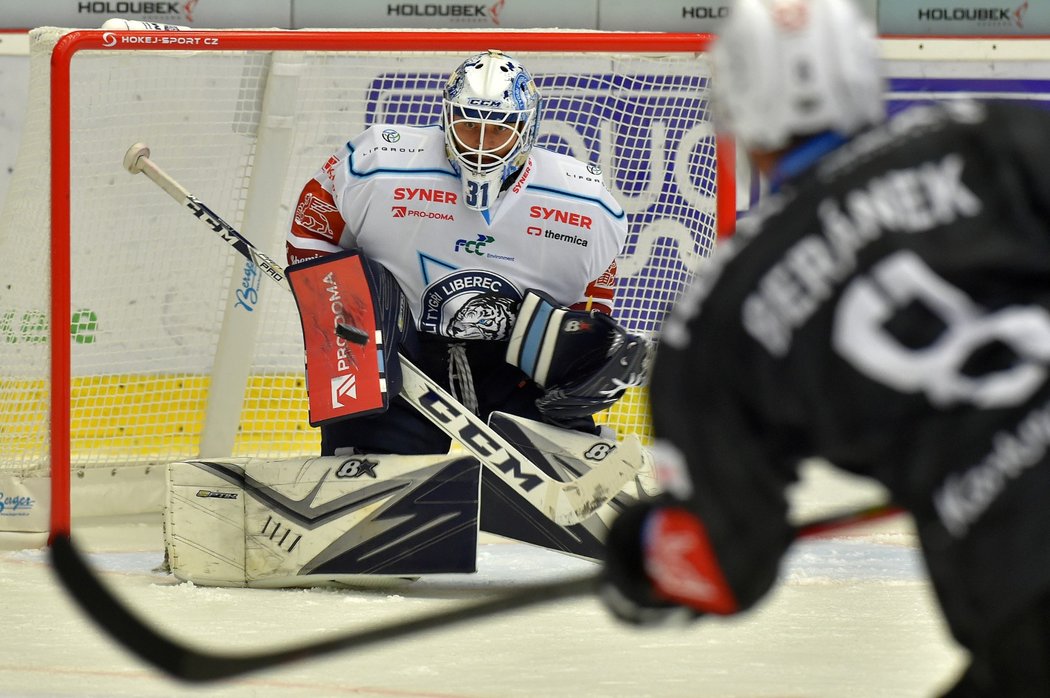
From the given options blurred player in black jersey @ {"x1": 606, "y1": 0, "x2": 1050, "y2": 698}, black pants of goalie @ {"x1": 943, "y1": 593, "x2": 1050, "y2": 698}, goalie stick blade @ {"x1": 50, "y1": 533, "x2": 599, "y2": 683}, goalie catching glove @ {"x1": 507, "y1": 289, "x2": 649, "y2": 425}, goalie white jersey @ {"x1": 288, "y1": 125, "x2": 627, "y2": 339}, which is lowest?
goalie catching glove @ {"x1": 507, "y1": 289, "x2": 649, "y2": 425}

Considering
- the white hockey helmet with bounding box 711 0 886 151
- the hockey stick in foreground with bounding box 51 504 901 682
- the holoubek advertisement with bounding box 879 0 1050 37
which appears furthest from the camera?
the holoubek advertisement with bounding box 879 0 1050 37

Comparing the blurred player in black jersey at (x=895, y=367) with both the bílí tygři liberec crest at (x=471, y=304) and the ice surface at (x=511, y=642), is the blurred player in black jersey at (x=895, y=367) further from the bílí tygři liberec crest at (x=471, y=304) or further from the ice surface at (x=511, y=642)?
the bílí tygři liberec crest at (x=471, y=304)

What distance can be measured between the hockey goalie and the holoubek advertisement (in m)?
2.71

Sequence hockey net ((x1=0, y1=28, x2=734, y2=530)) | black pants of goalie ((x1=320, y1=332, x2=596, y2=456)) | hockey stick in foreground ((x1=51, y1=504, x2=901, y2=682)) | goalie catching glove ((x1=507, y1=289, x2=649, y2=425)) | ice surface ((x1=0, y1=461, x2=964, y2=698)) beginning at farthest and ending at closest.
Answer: hockey net ((x1=0, y1=28, x2=734, y2=530)) < black pants of goalie ((x1=320, y1=332, x2=596, y2=456)) < goalie catching glove ((x1=507, y1=289, x2=649, y2=425)) < ice surface ((x1=0, y1=461, x2=964, y2=698)) < hockey stick in foreground ((x1=51, y1=504, x2=901, y2=682))

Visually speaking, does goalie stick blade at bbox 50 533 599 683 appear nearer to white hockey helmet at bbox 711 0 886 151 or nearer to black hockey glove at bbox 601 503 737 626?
black hockey glove at bbox 601 503 737 626

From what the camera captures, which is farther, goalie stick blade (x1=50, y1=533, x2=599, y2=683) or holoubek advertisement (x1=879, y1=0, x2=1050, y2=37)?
holoubek advertisement (x1=879, y1=0, x2=1050, y2=37)

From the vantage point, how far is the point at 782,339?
3.88ft

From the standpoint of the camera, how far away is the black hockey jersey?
3.78ft

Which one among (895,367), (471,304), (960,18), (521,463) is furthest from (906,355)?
(960,18)

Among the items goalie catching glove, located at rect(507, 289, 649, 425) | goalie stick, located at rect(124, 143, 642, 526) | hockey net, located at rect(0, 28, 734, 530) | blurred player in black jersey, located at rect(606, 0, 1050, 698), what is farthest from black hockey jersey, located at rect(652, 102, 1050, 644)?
hockey net, located at rect(0, 28, 734, 530)

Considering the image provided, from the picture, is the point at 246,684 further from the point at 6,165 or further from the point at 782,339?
the point at 6,165

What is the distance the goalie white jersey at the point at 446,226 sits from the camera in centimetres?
338

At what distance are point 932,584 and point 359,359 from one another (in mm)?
2117

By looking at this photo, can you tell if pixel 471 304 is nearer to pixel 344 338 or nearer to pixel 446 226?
pixel 446 226
